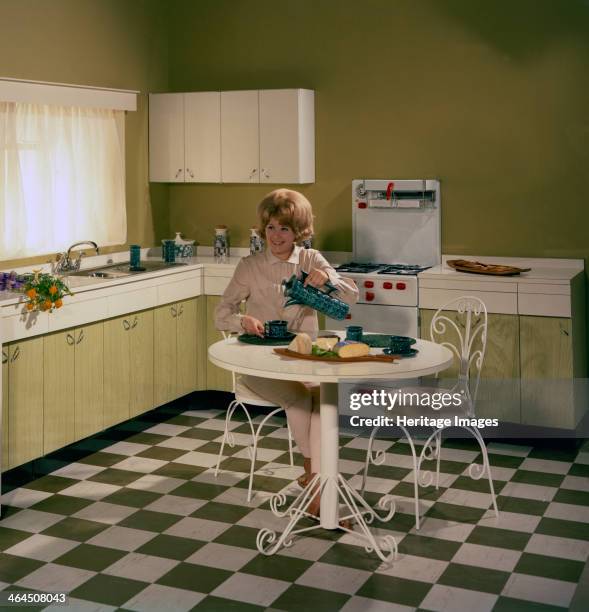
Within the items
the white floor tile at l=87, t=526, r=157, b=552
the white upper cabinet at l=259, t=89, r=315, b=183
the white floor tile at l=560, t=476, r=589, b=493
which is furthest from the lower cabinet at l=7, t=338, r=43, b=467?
the white floor tile at l=560, t=476, r=589, b=493

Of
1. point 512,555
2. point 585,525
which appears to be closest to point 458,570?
point 512,555

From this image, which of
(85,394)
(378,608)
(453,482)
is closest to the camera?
(378,608)

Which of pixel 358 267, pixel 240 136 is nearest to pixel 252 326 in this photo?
pixel 358 267

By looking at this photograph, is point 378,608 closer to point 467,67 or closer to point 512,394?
point 512,394

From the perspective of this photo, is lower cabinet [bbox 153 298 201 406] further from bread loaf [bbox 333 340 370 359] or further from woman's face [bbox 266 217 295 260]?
bread loaf [bbox 333 340 370 359]

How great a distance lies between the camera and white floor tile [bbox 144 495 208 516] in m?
4.55

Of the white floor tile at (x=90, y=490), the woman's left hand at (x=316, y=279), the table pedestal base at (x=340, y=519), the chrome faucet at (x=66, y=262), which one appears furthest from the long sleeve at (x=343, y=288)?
the chrome faucet at (x=66, y=262)

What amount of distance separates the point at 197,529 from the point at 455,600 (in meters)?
1.27

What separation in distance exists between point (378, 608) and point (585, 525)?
4.27 feet

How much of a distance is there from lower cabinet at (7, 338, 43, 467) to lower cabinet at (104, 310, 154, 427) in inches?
23.0

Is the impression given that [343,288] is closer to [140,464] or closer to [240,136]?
[140,464]

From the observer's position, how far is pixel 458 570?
386 centimetres

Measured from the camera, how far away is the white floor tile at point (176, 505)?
4555 millimetres

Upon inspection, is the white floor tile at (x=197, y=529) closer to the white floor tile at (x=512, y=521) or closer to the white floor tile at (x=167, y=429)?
the white floor tile at (x=512, y=521)
